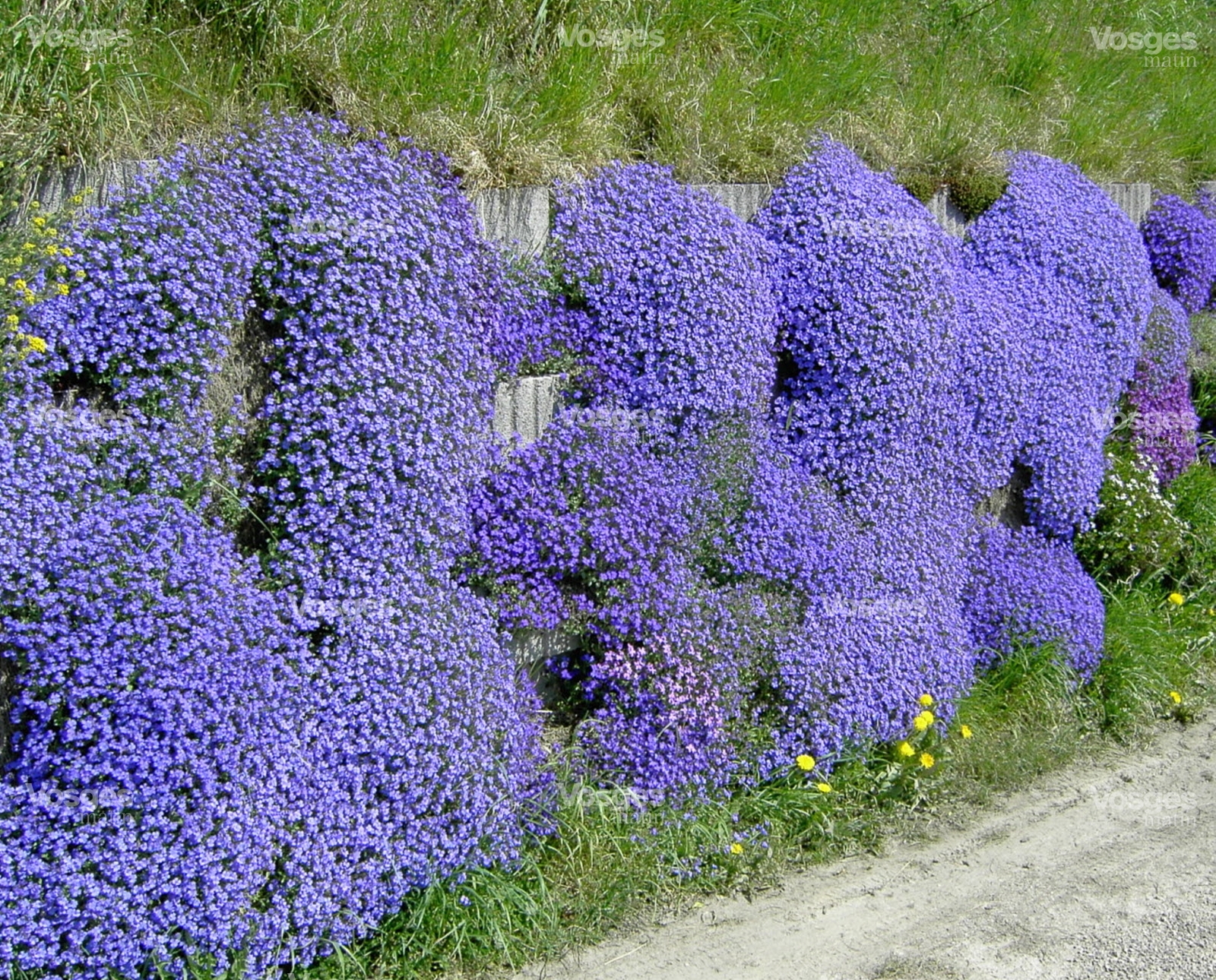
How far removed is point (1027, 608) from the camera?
5289mm

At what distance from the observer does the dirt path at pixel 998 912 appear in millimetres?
3646

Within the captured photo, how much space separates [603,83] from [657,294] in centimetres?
106

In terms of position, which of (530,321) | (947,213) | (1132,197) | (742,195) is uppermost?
(1132,197)

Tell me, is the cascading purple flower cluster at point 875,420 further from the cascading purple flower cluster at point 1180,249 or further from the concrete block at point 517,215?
the cascading purple flower cluster at point 1180,249

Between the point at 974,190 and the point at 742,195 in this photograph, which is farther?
the point at 974,190

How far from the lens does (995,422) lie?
5.57 metres

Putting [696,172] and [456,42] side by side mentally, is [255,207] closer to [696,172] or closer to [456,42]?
[456,42]

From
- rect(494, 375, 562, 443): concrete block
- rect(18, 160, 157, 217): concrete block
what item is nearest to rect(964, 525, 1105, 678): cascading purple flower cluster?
rect(494, 375, 562, 443): concrete block

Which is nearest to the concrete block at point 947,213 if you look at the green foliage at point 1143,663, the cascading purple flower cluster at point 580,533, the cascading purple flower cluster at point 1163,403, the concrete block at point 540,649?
the cascading purple flower cluster at point 1163,403

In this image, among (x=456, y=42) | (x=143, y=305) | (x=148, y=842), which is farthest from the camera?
(x=456, y=42)

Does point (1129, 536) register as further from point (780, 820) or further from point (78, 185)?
point (78, 185)

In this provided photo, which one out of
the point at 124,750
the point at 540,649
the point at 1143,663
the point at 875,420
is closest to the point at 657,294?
the point at 875,420

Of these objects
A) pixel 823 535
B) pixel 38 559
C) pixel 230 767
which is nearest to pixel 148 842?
pixel 230 767

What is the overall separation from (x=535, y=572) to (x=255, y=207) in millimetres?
1615
